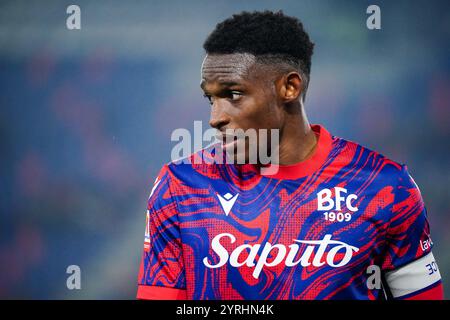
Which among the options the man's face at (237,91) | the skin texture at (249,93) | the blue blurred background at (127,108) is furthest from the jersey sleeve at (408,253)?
the blue blurred background at (127,108)

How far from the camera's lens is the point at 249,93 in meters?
2.32

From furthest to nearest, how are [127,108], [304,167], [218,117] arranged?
1. [127,108]
2. [304,167]
3. [218,117]

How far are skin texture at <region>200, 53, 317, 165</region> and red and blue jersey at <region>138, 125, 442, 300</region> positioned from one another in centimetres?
17

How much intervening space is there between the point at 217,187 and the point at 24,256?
1.98 metres

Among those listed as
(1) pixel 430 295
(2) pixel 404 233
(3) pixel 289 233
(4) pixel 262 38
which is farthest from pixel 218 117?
(1) pixel 430 295

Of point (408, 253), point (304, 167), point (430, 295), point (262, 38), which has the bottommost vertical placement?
point (430, 295)

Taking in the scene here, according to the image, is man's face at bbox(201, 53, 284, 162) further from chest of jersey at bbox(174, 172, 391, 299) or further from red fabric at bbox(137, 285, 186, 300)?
red fabric at bbox(137, 285, 186, 300)

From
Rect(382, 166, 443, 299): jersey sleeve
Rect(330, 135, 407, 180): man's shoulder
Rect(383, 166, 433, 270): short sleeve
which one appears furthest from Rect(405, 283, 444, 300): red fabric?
Rect(330, 135, 407, 180): man's shoulder

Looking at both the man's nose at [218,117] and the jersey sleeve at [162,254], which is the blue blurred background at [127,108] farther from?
the man's nose at [218,117]

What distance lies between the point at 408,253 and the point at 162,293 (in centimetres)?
86

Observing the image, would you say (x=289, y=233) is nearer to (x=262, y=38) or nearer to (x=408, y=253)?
(x=408, y=253)

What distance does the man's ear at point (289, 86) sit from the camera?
2.38 meters
